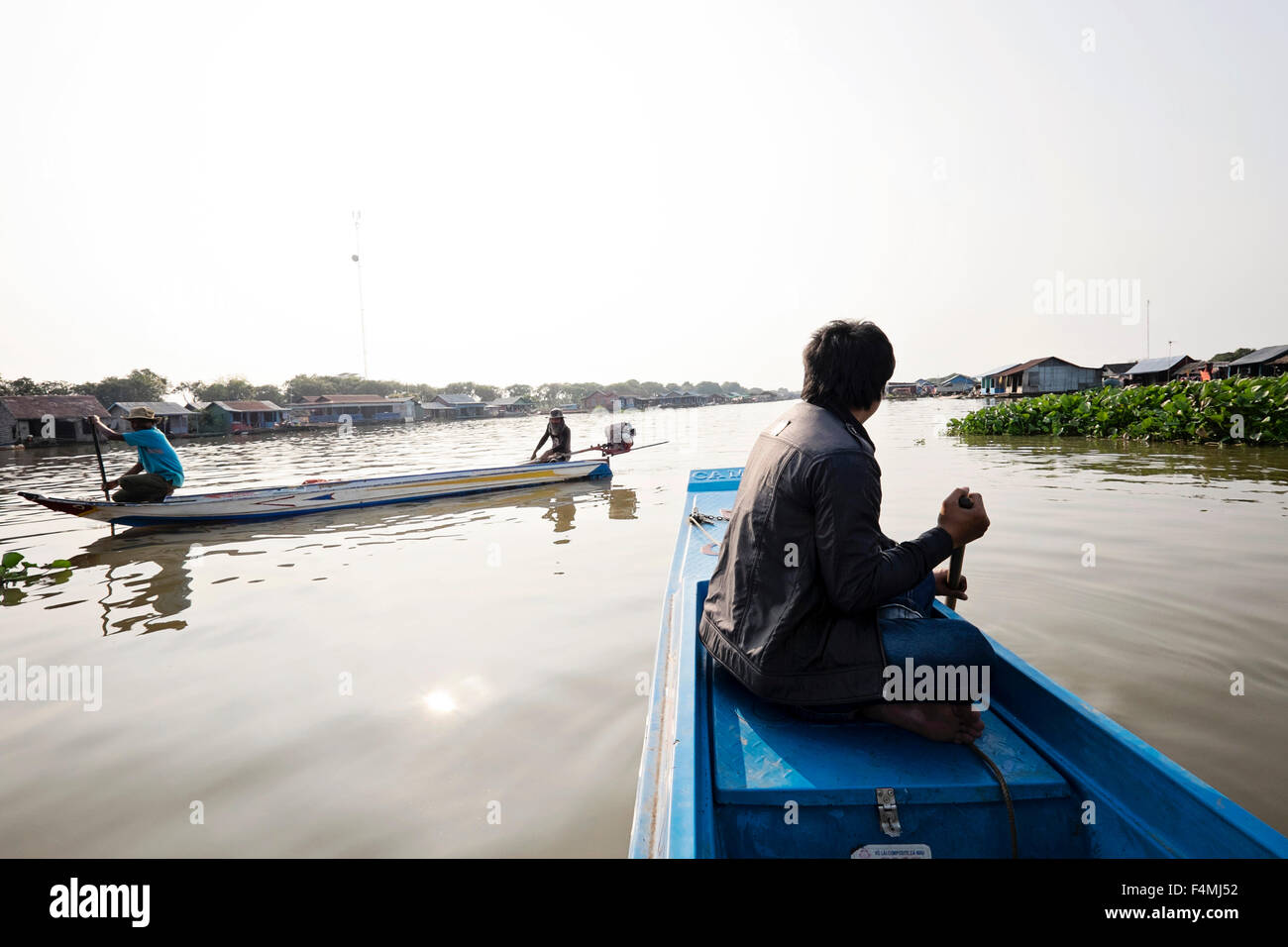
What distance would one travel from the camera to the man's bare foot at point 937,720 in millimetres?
2117

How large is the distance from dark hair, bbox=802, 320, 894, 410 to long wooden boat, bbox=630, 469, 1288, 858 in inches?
45.1

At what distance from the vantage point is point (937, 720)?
212cm

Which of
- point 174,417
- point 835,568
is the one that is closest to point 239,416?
point 174,417

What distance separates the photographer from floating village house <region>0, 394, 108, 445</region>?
119ft

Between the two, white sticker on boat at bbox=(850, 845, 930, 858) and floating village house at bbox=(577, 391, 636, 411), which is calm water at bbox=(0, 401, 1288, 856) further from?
floating village house at bbox=(577, 391, 636, 411)

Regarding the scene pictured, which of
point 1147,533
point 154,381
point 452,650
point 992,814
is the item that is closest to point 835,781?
point 992,814

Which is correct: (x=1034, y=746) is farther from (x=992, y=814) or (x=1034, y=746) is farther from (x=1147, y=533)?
(x=1147, y=533)

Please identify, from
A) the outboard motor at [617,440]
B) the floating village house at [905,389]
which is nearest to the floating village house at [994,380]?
the floating village house at [905,389]

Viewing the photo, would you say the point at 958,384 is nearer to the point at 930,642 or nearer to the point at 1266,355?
the point at 1266,355

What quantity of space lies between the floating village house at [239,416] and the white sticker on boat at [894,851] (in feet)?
186

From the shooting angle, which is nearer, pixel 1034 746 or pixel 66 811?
pixel 1034 746

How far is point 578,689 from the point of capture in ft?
12.8
